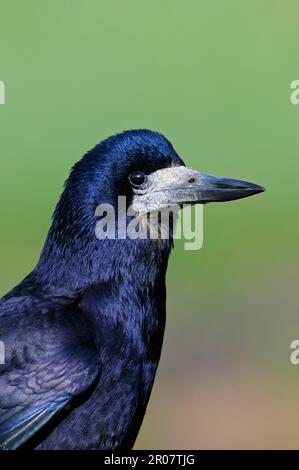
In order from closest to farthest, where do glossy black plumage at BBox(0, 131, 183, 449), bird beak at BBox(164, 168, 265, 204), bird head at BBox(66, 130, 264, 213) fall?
glossy black plumage at BBox(0, 131, 183, 449) → bird head at BBox(66, 130, 264, 213) → bird beak at BBox(164, 168, 265, 204)

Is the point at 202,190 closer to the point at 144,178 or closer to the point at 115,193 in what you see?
the point at 144,178

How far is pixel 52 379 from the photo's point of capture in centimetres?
773

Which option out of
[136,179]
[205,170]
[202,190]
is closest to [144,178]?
[136,179]

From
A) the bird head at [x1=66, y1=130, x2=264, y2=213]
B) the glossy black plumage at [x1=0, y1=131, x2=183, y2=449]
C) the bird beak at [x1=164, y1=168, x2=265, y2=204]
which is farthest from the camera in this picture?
the bird beak at [x1=164, y1=168, x2=265, y2=204]

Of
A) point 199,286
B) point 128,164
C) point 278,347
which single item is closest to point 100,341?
point 128,164

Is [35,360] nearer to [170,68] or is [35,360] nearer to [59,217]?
[59,217]

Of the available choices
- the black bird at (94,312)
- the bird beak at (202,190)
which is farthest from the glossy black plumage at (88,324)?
the bird beak at (202,190)

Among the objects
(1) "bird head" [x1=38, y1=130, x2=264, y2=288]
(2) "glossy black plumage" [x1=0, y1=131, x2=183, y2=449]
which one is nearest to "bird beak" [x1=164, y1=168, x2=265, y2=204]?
(1) "bird head" [x1=38, y1=130, x2=264, y2=288]

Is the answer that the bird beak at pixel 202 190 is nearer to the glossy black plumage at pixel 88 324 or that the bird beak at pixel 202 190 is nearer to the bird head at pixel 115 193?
the bird head at pixel 115 193

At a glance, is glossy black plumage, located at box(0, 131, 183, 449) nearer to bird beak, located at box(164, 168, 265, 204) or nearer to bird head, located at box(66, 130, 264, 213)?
bird head, located at box(66, 130, 264, 213)

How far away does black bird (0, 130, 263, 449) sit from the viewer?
7711 millimetres

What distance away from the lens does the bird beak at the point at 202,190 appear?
815 cm

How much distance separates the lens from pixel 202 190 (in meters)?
8.20

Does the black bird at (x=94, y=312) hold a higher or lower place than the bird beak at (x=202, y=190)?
lower
